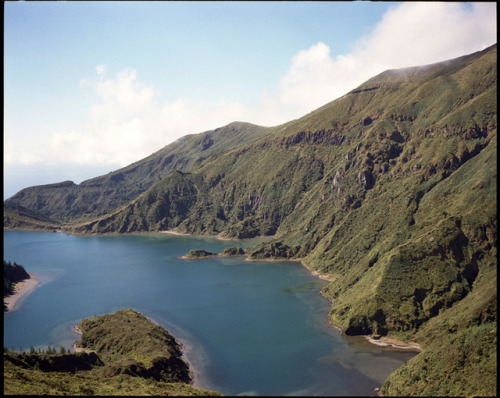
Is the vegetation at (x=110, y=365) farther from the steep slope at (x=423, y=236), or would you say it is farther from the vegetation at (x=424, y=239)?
the steep slope at (x=423, y=236)

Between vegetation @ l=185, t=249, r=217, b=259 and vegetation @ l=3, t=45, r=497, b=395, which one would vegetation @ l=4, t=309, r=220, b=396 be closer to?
vegetation @ l=3, t=45, r=497, b=395

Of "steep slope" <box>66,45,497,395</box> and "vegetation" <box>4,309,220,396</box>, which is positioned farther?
"steep slope" <box>66,45,497,395</box>

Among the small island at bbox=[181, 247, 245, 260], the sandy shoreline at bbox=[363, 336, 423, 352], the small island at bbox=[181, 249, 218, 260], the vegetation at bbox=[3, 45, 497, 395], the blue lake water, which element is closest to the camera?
the vegetation at bbox=[3, 45, 497, 395]

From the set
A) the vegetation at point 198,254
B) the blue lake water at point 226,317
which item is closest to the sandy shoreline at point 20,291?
the blue lake water at point 226,317

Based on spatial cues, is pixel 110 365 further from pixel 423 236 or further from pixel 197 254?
pixel 197 254

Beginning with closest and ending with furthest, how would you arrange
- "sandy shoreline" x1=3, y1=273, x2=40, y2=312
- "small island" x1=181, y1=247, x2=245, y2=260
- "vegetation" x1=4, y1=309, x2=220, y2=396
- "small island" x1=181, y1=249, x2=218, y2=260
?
"vegetation" x1=4, y1=309, x2=220, y2=396 → "sandy shoreline" x1=3, y1=273, x2=40, y2=312 → "small island" x1=181, y1=249, x2=218, y2=260 → "small island" x1=181, y1=247, x2=245, y2=260

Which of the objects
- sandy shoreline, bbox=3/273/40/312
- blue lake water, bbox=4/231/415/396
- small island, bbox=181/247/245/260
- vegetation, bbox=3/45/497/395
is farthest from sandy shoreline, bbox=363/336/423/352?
small island, bbox=181/247/245/260

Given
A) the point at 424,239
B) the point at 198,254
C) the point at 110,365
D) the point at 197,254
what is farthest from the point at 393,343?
the point at 197,254
